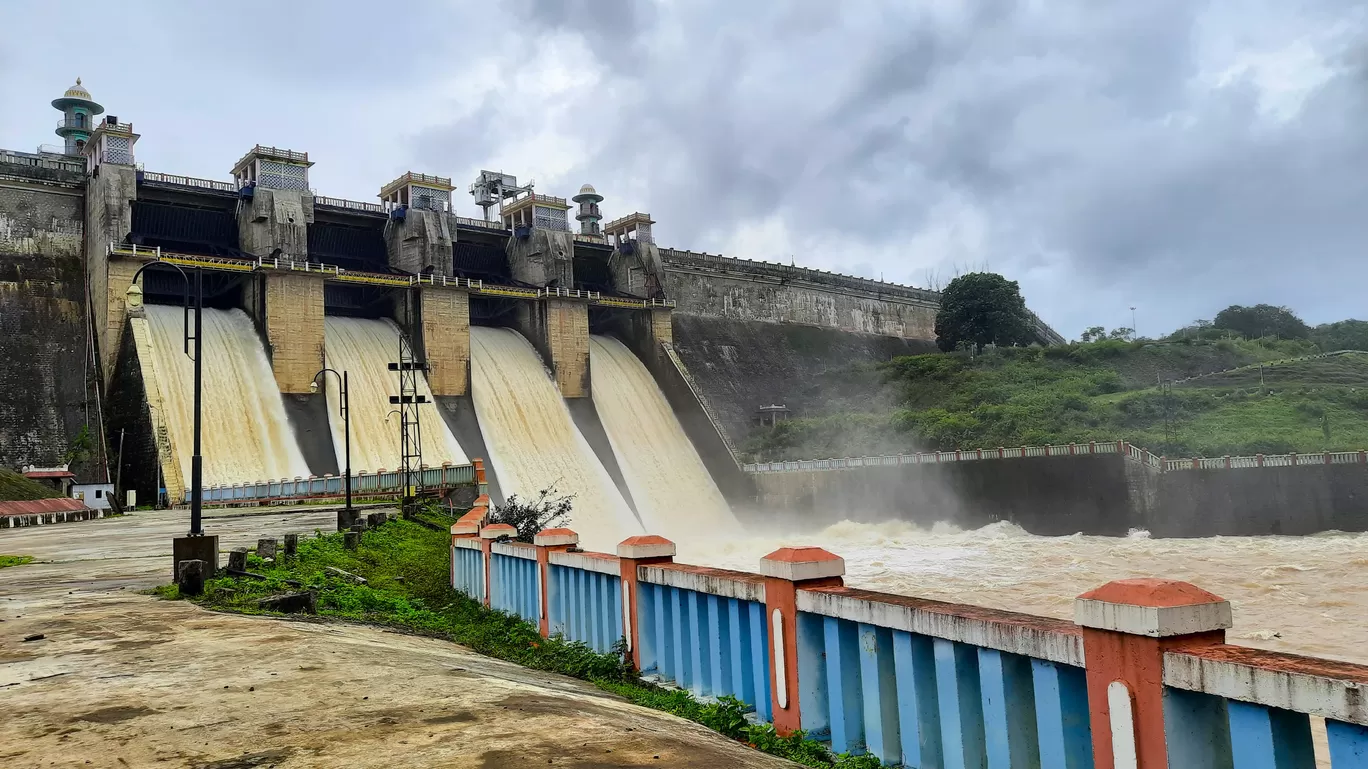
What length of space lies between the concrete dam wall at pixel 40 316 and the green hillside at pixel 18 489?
3.18m

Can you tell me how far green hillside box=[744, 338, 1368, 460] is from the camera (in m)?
41.4

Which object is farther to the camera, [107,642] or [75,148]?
[75,148]

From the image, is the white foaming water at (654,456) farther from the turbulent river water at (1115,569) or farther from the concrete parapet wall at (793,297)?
the concrete parapet wall at (793,297)

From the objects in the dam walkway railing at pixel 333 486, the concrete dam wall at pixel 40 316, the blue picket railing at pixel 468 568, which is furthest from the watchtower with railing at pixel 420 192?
the blue picket railing at pixel 468 568

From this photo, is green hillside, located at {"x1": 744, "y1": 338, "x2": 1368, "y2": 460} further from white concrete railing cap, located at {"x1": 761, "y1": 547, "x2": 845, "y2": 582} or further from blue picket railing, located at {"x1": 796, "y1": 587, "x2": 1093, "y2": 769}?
blue picket railing, located at {"x1": 796, "y1": 587, "x2": 1093, "y2": 769}

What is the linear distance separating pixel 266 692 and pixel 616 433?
38.4 metres

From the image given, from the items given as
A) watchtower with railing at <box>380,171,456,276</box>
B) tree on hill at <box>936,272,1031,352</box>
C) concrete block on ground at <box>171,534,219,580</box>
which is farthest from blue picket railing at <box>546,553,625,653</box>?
tree on hill at <box>936,272,1031,352</box>

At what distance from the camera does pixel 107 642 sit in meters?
7.21

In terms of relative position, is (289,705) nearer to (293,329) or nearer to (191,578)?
(191,578)

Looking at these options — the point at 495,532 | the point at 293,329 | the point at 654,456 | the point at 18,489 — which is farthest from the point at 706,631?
the point at 654,456

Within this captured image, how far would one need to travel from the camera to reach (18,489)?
94.0ft

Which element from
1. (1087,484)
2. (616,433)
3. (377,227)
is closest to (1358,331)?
(1087,484)

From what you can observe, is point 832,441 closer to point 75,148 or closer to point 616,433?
point 616,433

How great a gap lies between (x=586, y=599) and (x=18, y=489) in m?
28.4
